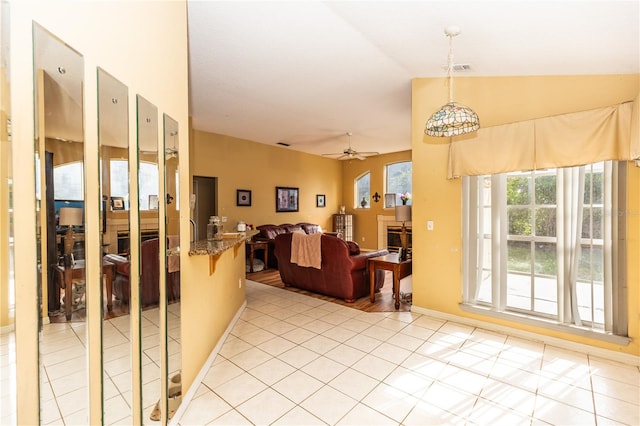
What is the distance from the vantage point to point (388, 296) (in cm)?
458

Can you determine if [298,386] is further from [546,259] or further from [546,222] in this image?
[546,222]

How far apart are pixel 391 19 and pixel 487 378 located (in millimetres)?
2956

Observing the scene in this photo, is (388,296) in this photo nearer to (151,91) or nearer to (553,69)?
(553,69)

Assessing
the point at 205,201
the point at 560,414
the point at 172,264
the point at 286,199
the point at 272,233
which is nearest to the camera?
the point at 172,264

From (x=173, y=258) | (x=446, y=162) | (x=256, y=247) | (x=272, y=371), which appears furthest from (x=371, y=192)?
(x=173, y=258)

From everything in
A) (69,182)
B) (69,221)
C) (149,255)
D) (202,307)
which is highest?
(69,182)

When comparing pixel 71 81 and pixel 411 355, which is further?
pixel 411 355

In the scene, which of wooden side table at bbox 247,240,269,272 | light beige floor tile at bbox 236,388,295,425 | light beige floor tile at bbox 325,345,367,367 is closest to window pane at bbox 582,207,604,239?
light beige floor tile at bbox 325,345,367,367

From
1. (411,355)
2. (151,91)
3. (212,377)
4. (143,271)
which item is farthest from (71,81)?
(411,355)

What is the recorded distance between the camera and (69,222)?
1008 millimetres

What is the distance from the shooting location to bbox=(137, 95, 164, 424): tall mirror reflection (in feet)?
4.97

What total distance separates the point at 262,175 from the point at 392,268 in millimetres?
4556

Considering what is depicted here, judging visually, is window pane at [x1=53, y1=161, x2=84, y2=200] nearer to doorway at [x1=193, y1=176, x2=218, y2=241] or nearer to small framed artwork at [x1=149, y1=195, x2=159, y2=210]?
small framed artwork at [x1=149, y1=195, x2=159, y2=210]

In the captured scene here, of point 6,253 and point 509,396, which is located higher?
point 6,253
